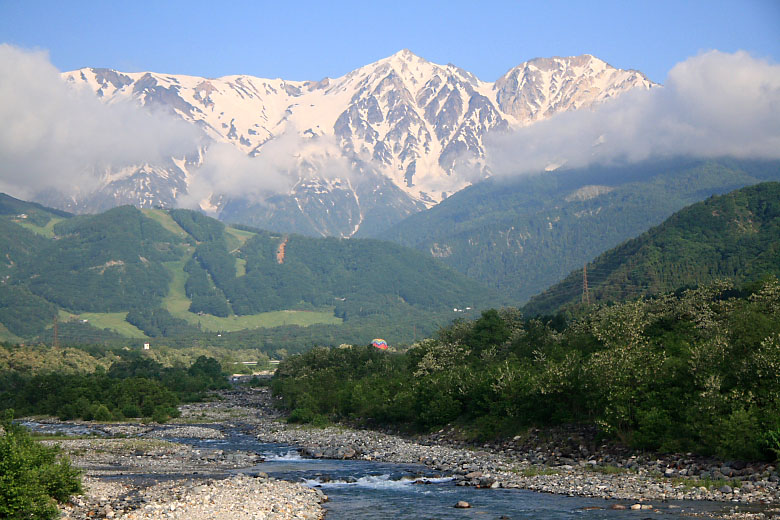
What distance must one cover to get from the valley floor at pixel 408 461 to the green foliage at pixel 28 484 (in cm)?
197

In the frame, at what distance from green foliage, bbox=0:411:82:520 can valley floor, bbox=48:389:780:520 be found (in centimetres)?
197

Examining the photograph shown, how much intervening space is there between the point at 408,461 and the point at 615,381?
2128 centimetres

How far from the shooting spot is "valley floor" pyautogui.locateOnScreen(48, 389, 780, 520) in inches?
1944

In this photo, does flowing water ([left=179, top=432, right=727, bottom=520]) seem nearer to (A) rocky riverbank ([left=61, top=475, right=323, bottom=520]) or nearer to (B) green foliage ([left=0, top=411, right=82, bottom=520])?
(A) rocky riverbank ([left=61, top=475, right=323, bottom=520])

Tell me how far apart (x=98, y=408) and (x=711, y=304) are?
3887 inches

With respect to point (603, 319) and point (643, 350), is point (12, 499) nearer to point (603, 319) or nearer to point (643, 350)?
point (643, 350)

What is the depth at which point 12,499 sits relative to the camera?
4053 centimetres

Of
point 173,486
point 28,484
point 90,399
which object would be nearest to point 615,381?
point 173,486

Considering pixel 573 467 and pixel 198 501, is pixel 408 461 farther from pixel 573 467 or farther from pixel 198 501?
pixel 198 501

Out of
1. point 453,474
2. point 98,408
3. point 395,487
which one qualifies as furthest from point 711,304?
point 98,408

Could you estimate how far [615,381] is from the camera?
229 ft

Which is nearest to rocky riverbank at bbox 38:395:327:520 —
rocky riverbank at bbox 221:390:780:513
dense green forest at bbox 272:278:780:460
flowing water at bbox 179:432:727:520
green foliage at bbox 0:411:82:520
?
green foliage at bbox 0:411:82:520

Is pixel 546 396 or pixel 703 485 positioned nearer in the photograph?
pixel 703 485

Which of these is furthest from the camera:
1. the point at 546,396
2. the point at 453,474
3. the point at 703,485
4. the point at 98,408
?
the point at 98,408
